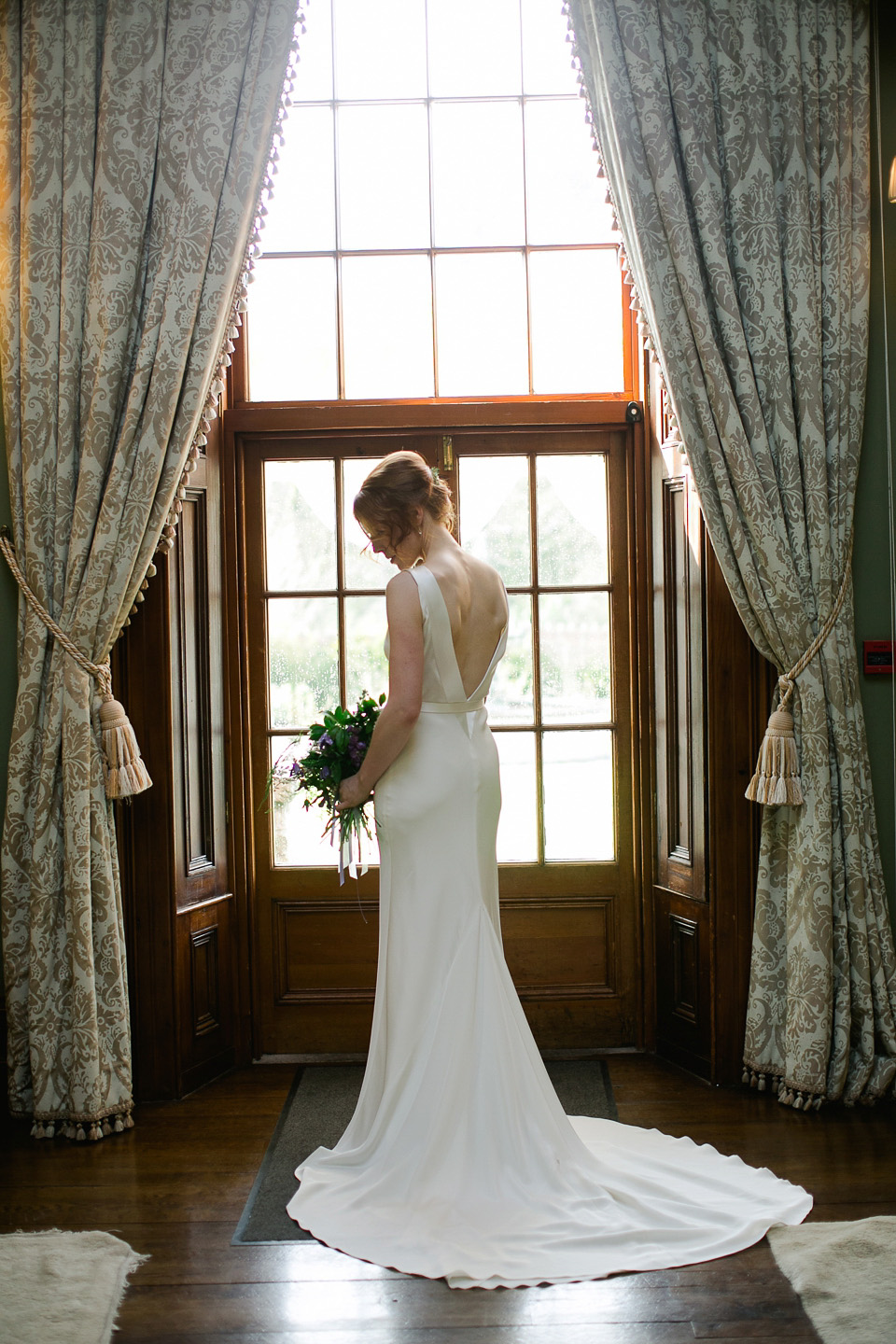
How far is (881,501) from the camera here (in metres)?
3.42

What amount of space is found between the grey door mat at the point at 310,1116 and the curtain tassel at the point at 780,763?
3.36 ft

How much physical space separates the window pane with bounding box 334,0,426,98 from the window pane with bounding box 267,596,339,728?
5.57 ft

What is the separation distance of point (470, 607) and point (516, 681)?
3.36 feet

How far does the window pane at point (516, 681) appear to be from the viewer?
12.4ft

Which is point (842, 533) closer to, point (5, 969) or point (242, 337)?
point (242, 337)

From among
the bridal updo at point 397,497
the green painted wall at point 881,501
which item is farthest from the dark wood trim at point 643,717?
the bridal updo at point 397,497

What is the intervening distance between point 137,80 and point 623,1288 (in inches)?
134

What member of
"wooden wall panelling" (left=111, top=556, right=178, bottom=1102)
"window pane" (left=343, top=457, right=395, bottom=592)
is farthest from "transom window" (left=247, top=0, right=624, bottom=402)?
"wooden wall panelling" (left=111, top=556, right=178, bottom=1102)

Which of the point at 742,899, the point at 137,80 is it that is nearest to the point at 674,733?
the point at 742,899

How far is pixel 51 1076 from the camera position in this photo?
3.16 m

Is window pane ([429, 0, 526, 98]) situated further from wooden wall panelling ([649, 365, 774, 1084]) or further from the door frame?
wooden wall panelling ([649, 365, 774, 1084])

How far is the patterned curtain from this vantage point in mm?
3205

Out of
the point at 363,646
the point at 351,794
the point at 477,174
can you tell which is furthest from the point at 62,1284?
the point at 477,174

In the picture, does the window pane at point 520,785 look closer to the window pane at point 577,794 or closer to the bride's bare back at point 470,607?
the window pane at point 577,794
